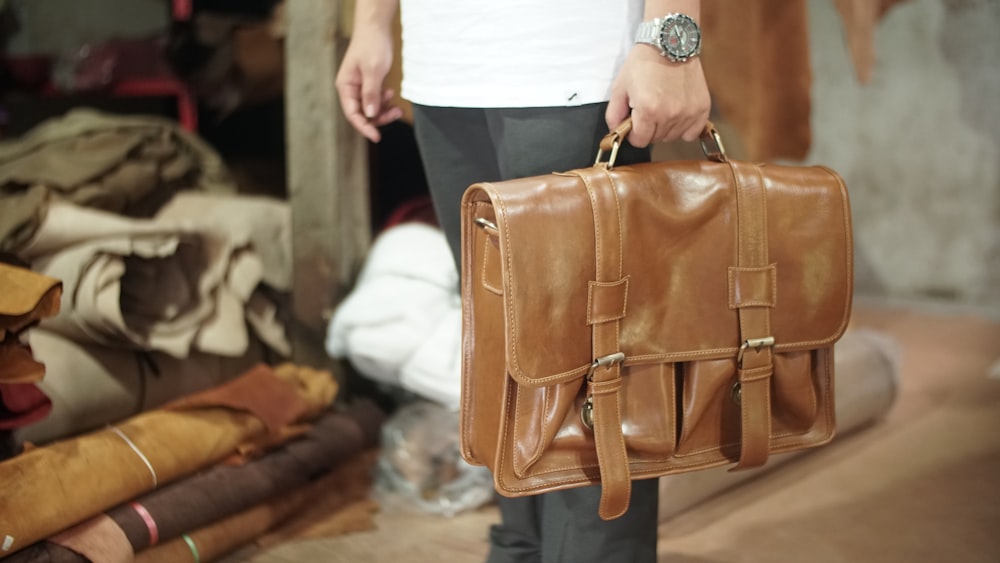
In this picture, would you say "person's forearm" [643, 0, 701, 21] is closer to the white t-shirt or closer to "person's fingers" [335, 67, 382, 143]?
the white t-shirt

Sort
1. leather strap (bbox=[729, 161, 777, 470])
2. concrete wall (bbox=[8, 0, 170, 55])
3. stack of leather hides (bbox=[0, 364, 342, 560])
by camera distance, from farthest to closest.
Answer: concrete wall (bbox=[8, 0, 170, 55])
stack of leather hides (bbox=[0, 364, 342, 560])
leather strap (bbox=[729, 161, 777, 470])

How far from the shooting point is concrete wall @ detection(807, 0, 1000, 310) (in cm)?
310

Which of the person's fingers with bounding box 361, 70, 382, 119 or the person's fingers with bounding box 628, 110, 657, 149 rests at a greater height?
the person's fingers with bounding box 361, 70, 382, 119

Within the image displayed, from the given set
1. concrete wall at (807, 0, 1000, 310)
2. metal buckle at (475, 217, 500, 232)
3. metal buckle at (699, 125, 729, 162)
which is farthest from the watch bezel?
concrete wall at (807, 0, 1000, 310)

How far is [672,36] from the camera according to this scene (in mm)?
904

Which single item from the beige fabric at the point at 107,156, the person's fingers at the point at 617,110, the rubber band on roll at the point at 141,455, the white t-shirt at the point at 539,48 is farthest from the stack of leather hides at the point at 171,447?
the person's fingers at the point at 617,110

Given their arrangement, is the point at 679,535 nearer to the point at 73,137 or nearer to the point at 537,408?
the point at 537,408

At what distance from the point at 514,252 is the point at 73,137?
138 cm

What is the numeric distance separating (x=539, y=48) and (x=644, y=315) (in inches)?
11.7

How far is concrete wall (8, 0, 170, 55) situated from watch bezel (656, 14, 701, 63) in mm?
2179

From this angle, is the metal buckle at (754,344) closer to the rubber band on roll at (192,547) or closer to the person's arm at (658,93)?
the person's arm at (658,93)

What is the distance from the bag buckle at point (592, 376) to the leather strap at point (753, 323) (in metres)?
0.15

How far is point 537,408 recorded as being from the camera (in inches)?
38.0

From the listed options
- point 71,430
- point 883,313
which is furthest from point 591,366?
point 883,313
